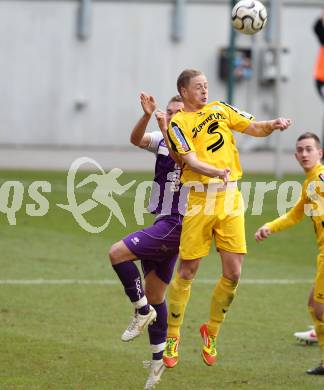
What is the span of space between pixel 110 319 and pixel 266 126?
3398 millimetres

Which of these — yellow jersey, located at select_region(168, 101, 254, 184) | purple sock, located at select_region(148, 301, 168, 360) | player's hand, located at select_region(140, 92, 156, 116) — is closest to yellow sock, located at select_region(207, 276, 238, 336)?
purple sock, located at select_region(148, 301, 168, 360)

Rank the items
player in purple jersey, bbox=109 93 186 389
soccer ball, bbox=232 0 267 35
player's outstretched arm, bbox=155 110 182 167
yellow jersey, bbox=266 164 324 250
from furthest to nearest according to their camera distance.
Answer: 1. soccer ball, bbox=232 0 267 35
2. yellow jersey, bbox=266 164 324 250
3. player's outstretched arm, bbox=155 110 182 167
4. player in purple jersey, bbox=109 93 186 389

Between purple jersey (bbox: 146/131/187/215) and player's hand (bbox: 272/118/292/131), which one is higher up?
player's hand (bbox: 272/118/292/131)

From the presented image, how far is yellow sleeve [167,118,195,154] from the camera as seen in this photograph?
9.34m

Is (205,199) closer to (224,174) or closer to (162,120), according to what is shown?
(224,174)

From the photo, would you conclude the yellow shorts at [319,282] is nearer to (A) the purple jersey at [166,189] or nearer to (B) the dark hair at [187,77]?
(A) the purple jersey at [166,189]

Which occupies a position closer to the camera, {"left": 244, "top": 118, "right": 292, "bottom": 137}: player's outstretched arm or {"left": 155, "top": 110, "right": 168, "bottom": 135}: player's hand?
{"left": 244, "top": 118, "right": 292, "bottom": 137}: player's outstretched arm

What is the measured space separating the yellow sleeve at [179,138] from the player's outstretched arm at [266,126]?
62 cm

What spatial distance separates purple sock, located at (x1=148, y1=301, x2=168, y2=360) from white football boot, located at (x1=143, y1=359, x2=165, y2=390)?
10 centimetres

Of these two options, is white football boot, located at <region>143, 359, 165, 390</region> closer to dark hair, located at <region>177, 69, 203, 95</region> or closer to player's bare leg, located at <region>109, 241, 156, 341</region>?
player's bare leg, located at <region>109, 241, 156, 341</region>

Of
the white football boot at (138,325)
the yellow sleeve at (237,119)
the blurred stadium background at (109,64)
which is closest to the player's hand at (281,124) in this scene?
the yellow sleeve at (237,119)

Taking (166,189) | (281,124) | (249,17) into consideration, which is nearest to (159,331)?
(166,189)

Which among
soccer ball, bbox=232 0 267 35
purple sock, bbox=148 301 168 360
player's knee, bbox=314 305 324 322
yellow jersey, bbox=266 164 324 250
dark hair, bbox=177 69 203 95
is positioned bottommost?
purple sock, bbox=148 301 168 360

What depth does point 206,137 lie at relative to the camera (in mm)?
9555
